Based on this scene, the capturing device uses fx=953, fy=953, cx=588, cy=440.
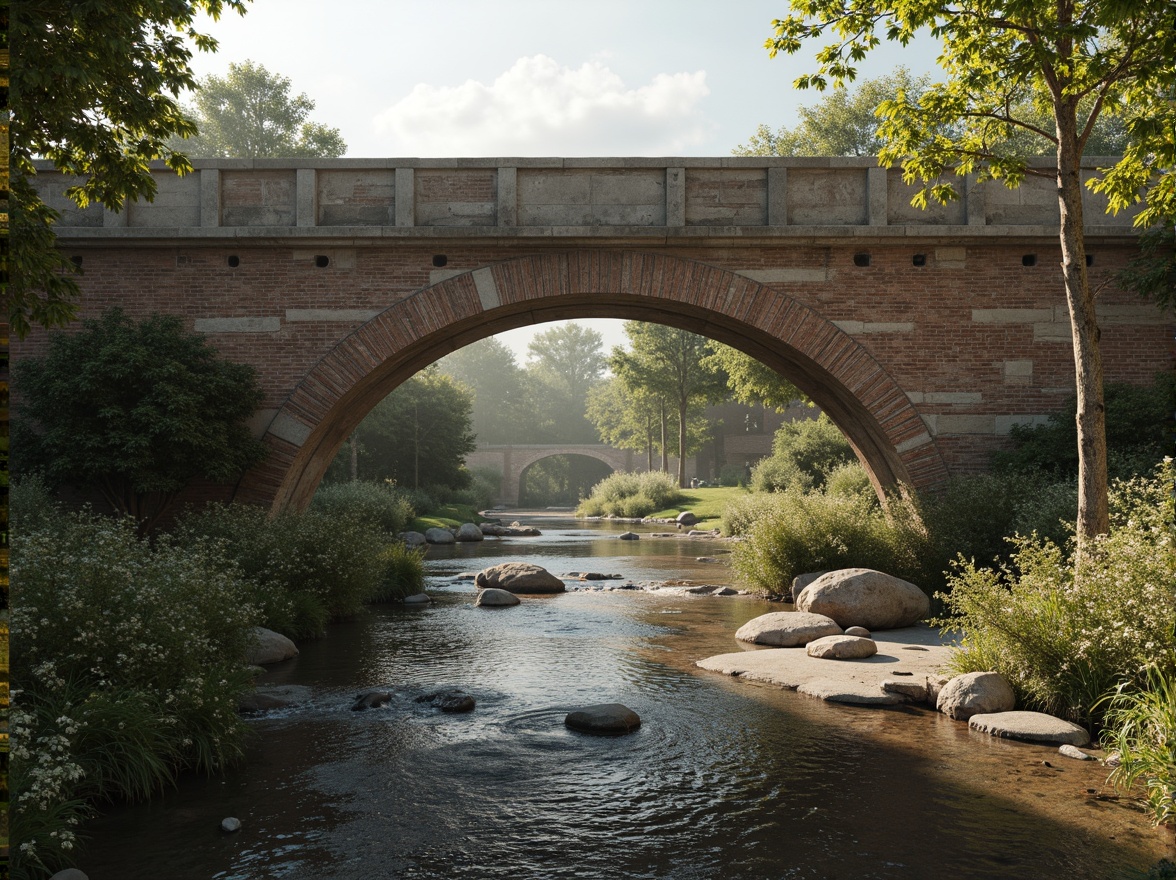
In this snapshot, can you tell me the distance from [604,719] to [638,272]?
25.0 ft

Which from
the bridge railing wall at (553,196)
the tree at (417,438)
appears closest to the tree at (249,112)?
the tree at (417,438)

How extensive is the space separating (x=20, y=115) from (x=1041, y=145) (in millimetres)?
34343

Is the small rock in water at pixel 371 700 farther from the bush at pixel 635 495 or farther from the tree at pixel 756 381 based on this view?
the bush at pixel 635 495

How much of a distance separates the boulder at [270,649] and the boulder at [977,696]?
6428mm

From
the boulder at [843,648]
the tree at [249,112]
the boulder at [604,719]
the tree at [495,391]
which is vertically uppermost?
the tree at [249,112]

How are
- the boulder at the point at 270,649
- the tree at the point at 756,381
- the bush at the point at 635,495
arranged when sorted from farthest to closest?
the bush at the point at 635,495
the tree at the point at 756,381
the boulder at the point at 270,649

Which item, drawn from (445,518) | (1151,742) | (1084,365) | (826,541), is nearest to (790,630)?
(826,541)

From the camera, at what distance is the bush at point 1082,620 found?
6438mm

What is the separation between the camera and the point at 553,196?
44.2 ft

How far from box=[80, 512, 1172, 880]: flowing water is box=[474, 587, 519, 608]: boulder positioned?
4407 millimetres

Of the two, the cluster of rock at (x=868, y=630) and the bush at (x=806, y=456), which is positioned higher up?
the bush at (x=806, y=456)

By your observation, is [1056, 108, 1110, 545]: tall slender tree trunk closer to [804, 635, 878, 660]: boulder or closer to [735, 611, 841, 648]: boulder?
[804, 635, 878, 660]: boulder

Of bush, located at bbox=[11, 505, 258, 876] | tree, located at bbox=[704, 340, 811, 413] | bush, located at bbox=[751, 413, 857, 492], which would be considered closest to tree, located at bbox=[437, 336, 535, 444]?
bush, located at bbox=[751, 413, 857, 492]


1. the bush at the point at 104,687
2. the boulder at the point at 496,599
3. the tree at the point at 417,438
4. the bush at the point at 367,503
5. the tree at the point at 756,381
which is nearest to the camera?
the bush at the point at 104,687
